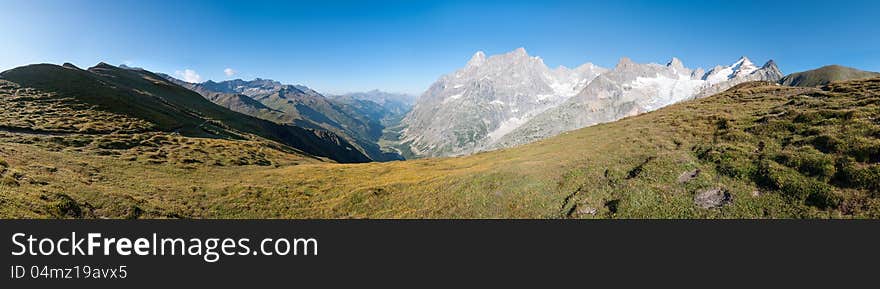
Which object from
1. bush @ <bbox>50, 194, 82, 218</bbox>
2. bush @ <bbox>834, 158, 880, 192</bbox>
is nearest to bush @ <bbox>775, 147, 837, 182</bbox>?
bush @ <bbox>834, 158, 880, 192</bbox>

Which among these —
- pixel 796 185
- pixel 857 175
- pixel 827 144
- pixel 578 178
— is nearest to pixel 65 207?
pixel 578 178

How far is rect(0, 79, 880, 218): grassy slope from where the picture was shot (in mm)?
25672

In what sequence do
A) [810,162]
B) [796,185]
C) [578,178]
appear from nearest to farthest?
1. [796,185]
2. [810,162]
3. [578,178]

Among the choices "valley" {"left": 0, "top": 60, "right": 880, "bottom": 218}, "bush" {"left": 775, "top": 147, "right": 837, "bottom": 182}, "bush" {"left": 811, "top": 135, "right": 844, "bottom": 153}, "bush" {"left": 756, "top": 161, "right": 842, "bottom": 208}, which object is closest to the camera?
"bush" {"left": 756, "top": 161, "right": 842, "bottom": 208}

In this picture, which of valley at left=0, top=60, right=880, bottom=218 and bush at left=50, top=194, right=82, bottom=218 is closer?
valley at left=0, top=60, right=880, bottom=218

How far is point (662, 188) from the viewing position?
1196 inches

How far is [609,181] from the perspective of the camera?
3400cm

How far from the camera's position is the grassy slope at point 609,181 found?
25672mm

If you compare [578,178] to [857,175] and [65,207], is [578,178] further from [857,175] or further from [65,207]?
[65,207]

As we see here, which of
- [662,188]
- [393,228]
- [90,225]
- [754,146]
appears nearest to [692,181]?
[662,188]

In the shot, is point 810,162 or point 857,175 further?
point 810,162

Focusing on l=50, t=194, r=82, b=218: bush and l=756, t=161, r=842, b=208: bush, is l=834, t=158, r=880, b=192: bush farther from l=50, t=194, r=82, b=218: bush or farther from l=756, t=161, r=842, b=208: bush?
l=50, t=194, r=82, b=218: bush

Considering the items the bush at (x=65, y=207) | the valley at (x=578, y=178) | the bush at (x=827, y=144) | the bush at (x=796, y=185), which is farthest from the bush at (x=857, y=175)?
the bush at (x=65, y=207)

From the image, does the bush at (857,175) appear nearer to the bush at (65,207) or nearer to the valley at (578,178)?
the valley at (578,178)
